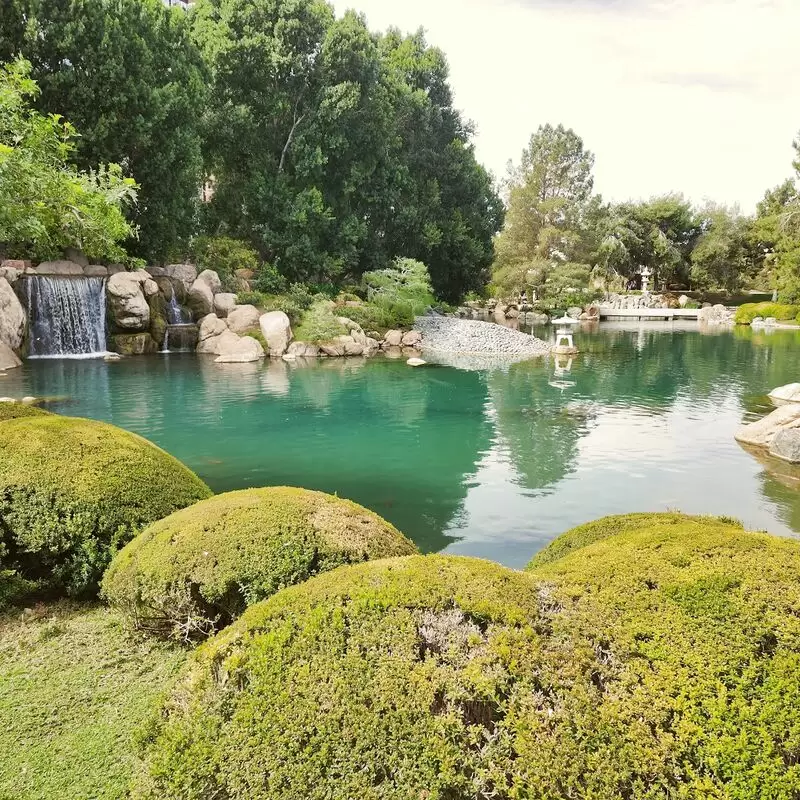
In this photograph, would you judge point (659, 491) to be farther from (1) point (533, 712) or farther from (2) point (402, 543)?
(1) point (533, 712)

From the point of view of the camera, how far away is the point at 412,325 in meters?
30.7

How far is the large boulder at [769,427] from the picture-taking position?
12.0 metres

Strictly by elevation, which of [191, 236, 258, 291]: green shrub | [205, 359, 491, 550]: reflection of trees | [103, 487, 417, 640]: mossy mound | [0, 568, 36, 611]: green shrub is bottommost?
[205, 359, 491, 550]: reflection of trees

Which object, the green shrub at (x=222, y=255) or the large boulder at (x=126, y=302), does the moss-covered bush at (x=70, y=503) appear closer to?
the large boulder at (x=126, y=302)

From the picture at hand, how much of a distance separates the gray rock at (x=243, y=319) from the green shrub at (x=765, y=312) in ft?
114

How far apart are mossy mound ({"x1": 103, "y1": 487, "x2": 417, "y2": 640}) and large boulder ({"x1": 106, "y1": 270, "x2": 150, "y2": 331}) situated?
2141cm

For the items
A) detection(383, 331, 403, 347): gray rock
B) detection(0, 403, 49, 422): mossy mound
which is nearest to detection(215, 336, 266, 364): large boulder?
detection(383, 331, 403, 347): gray rock

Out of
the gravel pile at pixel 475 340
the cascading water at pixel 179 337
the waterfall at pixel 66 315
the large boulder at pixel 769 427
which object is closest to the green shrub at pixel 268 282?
the cascading water at pixel 179 337

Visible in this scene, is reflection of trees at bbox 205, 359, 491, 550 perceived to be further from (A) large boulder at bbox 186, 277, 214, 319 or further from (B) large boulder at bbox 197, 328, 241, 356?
(A) large boulder at bbox 186, 277, 214, 319

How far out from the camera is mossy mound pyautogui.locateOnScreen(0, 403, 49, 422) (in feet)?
18.0

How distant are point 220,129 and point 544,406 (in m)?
22.7

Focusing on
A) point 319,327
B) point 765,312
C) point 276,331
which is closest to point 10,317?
point 276,331

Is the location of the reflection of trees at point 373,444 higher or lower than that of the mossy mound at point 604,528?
lower

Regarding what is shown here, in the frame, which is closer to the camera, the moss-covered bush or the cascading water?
the moss-covered bush
